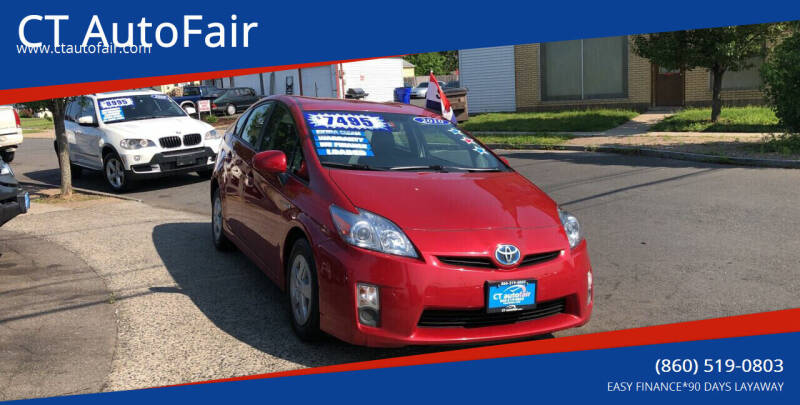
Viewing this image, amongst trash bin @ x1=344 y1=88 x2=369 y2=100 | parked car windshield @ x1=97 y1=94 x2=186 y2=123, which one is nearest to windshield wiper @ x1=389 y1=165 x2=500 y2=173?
parked car windshield @ x1=97 y1=94 x2=186 y2=123

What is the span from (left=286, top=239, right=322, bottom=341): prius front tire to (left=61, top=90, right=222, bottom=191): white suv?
7.92 metres

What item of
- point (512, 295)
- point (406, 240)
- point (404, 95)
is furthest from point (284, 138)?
point (404, 95)

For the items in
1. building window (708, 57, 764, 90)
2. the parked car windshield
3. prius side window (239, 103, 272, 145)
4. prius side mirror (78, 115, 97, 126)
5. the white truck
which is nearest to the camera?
prius side window (239, 103, 272, 145)

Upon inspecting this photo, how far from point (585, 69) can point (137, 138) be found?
16.2 meters

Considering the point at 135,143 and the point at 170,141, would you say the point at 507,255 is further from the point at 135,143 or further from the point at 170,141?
the point at 135,143

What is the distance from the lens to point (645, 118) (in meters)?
20.9

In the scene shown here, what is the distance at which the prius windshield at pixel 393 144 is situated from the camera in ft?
17.8

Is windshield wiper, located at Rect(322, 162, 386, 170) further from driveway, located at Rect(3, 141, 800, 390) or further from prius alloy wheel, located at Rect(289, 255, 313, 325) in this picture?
driveway, located at Rect(3, 141, 800, 390)

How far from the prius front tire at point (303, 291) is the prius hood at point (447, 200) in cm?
48

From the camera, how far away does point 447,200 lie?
15.8ft

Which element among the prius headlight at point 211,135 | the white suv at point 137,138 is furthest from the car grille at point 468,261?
the prius headlight at point 211,135

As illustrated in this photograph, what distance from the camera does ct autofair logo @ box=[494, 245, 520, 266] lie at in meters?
4.36

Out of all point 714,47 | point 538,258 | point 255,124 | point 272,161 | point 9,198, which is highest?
point 714,47

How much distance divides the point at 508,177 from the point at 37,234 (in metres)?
5.91
